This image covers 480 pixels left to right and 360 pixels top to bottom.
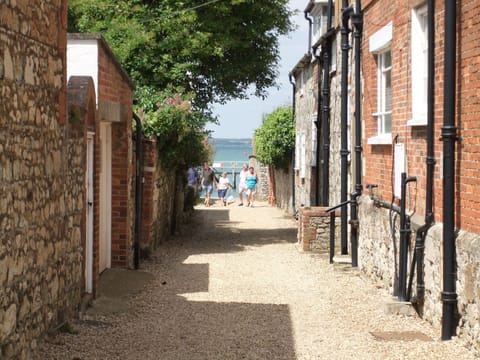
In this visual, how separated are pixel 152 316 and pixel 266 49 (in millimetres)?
12959

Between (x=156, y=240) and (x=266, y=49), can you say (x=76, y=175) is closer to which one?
(x=156, y=240)

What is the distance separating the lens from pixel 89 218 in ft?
33.7

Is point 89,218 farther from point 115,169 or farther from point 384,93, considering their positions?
point 384,93

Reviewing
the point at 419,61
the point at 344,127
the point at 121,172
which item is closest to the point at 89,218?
the point at 121,172

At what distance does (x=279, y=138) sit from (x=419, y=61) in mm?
20192

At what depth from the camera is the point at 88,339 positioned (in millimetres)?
8133

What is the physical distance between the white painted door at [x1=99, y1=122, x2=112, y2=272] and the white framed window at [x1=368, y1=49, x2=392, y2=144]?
3.92 m

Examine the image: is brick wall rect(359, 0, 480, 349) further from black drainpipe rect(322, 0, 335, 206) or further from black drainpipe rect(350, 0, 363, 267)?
black drainpipe rect(322, 0, 335, 206)

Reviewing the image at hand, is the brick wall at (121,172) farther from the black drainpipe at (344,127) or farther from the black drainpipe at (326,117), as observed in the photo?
the black drainpipe at (326,117)

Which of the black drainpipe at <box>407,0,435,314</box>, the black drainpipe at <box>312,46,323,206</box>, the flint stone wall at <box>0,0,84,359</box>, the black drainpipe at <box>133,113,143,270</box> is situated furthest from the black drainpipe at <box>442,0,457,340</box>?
the black drainpipe at <box>312,46,323,206</box>

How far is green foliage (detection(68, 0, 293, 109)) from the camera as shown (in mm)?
18688

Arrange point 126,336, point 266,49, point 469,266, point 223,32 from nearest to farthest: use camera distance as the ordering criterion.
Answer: point 469,266
point 126,336
point 223,32
point 266,49

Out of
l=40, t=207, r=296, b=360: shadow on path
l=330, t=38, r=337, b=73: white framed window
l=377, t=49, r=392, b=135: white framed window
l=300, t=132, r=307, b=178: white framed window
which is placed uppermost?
l=330, t=38, r=337, b=73: white framed window

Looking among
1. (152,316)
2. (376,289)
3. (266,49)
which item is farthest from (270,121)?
(152,316)
